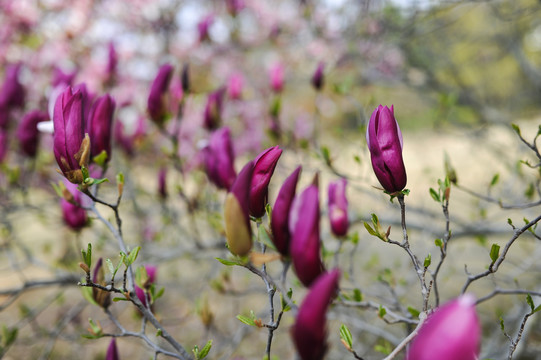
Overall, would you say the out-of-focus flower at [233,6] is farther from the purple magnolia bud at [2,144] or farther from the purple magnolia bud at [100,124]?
the purple magnolia bud at [100,124]

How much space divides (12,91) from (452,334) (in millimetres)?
2087

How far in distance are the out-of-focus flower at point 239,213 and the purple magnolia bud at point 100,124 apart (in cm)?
56

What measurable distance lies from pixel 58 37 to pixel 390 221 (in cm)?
445

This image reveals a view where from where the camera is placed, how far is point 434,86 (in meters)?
3.43

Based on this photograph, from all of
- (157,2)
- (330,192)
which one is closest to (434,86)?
(330,192)

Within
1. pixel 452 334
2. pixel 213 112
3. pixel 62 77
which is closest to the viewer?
pixel 452 334

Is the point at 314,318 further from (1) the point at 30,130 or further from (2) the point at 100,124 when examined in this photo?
(1) the point at 30,130

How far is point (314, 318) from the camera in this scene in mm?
483

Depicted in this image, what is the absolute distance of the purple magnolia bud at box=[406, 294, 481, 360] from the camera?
39 cm

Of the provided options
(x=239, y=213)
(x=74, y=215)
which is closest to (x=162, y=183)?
(x=74, y=215)

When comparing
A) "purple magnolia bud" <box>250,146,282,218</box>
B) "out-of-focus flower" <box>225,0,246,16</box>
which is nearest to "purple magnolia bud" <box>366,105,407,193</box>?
"purple magnolia bud" <box>250,146,282,218</box>

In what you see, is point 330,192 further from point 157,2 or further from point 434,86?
point 157,2

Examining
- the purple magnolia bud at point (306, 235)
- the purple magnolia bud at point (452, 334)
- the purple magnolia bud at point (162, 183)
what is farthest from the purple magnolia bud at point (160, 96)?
the purple magnolia bud at point (452, 334)

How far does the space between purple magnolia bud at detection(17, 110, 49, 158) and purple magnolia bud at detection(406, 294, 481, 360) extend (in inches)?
58.9
